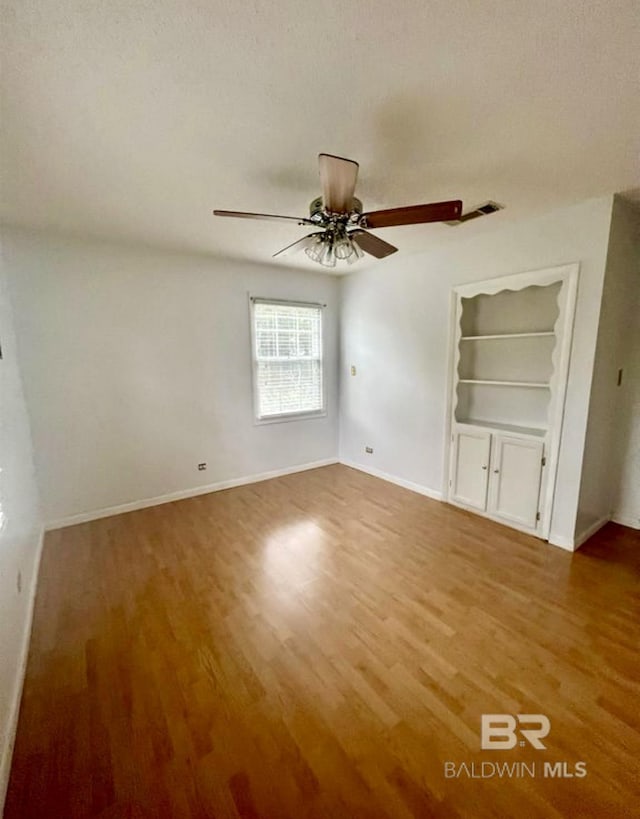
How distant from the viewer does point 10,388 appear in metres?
2.26

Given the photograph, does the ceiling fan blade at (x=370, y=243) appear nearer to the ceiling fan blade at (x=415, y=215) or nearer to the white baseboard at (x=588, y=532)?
the ceiling fan blade at (x=415, y=215)

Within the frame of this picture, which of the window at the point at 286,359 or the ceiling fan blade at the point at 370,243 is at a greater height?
the ceiling fan blade at the point at 370,243

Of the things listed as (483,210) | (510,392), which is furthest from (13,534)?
(510,392)

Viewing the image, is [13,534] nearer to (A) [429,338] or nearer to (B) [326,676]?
(B) [326,676]

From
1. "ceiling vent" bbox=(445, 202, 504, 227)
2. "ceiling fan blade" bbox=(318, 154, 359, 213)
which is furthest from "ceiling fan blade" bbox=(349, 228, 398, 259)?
"ceiling vent" bbox=(445, 202, 504, 227)

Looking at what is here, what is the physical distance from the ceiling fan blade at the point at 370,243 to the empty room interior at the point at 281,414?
0.02 m

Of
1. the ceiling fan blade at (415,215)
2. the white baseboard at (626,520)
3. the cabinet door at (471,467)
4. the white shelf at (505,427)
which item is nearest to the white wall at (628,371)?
the white baseboard at (626,520)

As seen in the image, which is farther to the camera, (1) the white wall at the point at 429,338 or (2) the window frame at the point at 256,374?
(2) the window frame at the point at 256,374

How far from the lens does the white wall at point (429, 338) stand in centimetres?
237

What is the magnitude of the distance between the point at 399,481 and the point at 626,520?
207cm

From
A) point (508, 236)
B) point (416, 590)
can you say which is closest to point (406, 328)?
point (508, 236)

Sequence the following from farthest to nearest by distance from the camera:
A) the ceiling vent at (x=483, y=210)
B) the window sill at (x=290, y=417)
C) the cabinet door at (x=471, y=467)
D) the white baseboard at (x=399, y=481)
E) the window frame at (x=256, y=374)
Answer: the window sill at (x=290, y=417)
the window frame at (x=256, y=374)
the white baseboard at (x=399, y=481)
the cabinet door at (x=471, y=467)
the ceiling vent at (x=483, y=210)

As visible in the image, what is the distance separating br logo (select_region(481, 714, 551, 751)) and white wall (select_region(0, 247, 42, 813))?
70.3 inches

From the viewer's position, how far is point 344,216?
1.77 metres
